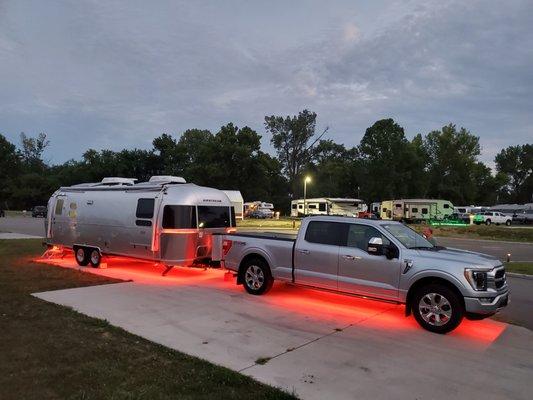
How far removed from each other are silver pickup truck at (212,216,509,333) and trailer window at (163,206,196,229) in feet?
5.91

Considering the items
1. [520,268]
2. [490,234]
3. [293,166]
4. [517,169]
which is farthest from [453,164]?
[520,268]

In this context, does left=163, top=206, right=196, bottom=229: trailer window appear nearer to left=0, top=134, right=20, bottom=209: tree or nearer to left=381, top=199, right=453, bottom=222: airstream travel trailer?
left=381, top=199, right=453, bottom=222: airstream travel trailer

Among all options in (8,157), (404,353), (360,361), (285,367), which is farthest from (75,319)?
(8,157)

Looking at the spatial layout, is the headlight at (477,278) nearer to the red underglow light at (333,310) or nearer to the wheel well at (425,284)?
the wheel well at (425,284)

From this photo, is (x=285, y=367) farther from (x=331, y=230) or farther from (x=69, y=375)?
(x=331, y=230)

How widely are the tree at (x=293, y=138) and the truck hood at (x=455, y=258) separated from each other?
101 m

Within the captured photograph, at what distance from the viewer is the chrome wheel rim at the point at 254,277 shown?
32.9 ft

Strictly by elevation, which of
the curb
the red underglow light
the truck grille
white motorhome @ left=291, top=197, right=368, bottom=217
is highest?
white motorhome @ left=291, top=197, right=368, bottom=217

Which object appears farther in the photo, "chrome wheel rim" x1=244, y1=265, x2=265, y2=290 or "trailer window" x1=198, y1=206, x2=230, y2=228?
"trailer window" x1=198, y1=206, x2=230, y2=228

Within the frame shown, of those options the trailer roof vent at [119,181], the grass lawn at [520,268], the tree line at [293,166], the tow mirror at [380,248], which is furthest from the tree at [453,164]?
the tow mirror at [380,248]

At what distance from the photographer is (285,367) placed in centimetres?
573

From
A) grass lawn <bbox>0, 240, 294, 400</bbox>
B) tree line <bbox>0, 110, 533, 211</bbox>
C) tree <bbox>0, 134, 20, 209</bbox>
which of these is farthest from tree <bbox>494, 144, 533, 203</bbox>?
grass lawn <bbox>0, 240, 294, 400</bbox>

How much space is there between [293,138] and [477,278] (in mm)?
103619

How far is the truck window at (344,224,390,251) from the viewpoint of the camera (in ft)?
27.9
